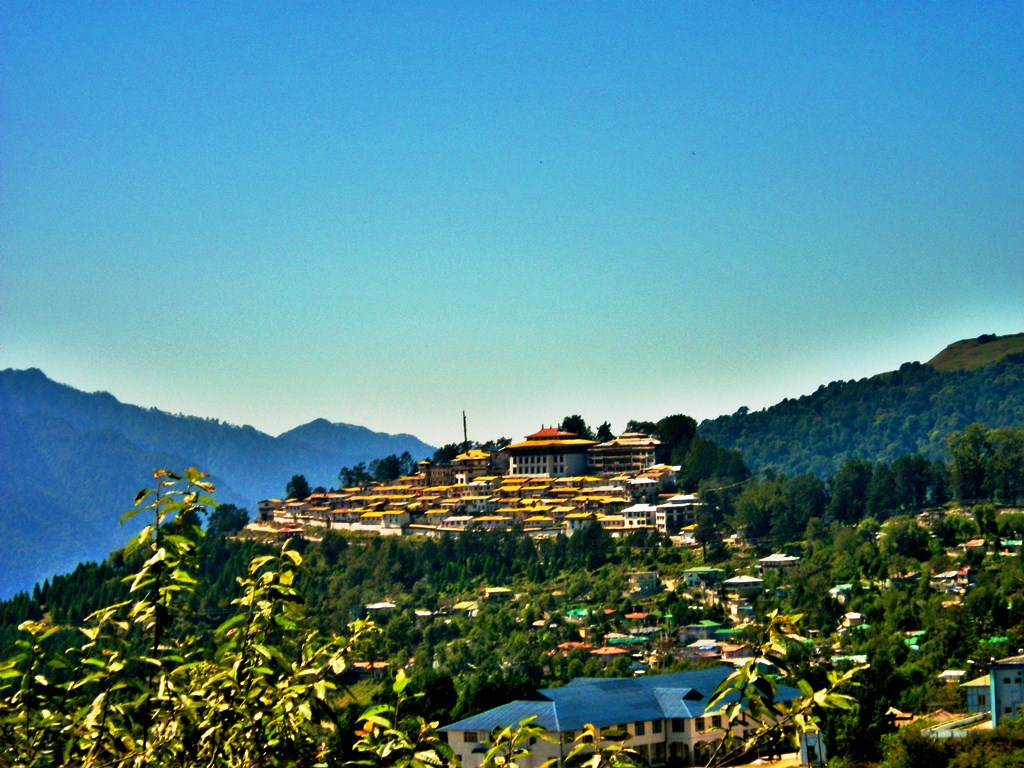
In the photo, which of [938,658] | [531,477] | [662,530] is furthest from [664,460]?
[938,658]

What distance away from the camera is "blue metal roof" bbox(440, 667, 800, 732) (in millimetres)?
29344

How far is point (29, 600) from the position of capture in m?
62.3

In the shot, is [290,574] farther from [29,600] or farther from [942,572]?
[29,600]

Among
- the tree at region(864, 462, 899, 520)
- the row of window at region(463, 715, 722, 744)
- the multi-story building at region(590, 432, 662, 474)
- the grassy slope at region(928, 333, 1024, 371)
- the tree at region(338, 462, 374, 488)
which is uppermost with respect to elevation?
the grassy slope at region(928, 333, 1024, 371)

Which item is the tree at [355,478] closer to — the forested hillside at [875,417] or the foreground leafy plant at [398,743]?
the forested hillside at [875,417]

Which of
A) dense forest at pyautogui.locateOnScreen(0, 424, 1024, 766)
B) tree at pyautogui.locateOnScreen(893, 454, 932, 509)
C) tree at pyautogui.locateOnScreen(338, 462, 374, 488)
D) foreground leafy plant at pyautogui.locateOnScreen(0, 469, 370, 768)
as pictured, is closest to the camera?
foreground leafy plant at pyautogui.locateOnScreen(0, 469, 370, 768)

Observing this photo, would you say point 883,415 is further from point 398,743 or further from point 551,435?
point 398,743

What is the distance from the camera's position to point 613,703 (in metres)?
31.1

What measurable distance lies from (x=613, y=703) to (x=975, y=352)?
130653 mm

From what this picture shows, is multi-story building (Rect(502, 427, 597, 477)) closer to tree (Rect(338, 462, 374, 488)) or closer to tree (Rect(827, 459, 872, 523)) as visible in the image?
tree (Rect(338, 462, 374, 488))

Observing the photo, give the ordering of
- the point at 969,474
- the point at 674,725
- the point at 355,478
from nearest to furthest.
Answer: the point at 674,725 → the point at 969,474 → the point at 355,478

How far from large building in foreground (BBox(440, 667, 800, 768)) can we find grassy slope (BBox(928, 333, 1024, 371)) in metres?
123

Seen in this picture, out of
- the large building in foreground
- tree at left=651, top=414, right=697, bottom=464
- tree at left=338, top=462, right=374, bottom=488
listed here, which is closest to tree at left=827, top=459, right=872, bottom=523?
tree at left=651, top=414, right=697, bottom=464

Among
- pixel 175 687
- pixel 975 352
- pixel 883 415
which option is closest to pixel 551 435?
pixel 175 687
